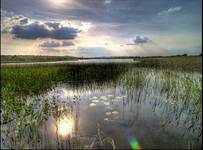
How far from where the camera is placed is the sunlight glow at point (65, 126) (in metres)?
5.45

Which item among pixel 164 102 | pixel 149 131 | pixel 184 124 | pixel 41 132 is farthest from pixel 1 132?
pixel 164 102

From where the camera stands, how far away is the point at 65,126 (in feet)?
19.5

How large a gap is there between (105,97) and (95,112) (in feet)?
8.24

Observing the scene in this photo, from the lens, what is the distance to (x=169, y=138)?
517cm

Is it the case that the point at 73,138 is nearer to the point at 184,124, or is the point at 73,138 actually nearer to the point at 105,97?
the point at 184,124

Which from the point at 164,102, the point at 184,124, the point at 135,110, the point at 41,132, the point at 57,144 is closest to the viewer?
the point at 57,144

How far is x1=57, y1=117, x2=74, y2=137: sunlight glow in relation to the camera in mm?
5446

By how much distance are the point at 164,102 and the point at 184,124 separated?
2.56 m

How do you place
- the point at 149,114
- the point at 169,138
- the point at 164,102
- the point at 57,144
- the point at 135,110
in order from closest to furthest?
the point at 57,144 < the point at 169,138 < the point at 149,114 < the point at 135,110 < the point at 164,102

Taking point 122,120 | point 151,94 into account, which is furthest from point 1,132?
point 151,94

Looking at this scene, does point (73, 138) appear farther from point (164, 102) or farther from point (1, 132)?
point (164, 102)

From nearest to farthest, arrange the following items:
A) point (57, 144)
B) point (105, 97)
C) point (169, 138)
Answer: point (57, 144), point (169, 138), point (105, 97)

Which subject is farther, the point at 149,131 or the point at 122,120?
the point at 122,120

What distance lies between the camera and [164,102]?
28.3 feet
